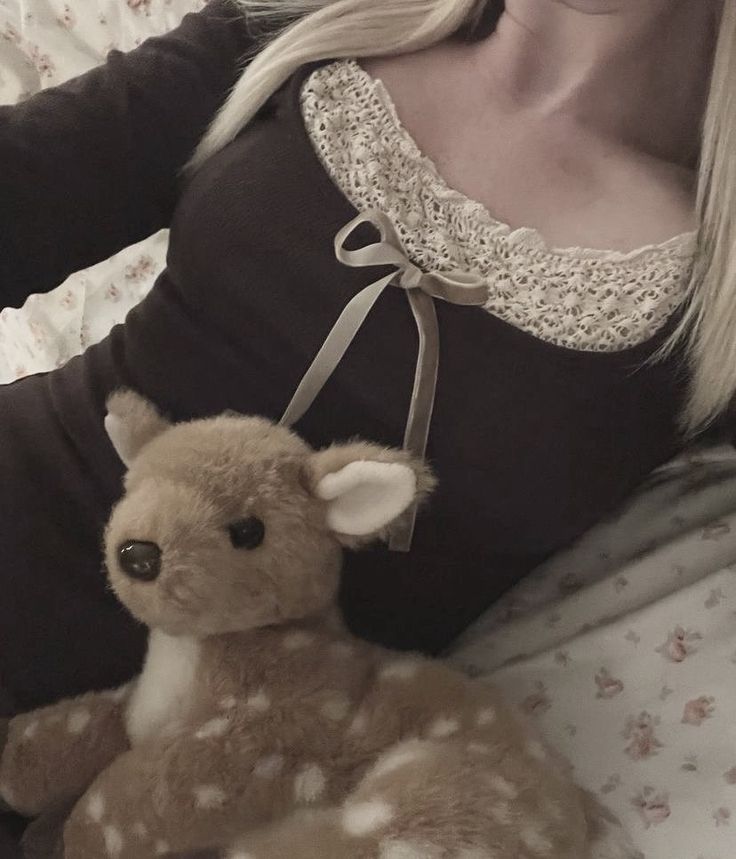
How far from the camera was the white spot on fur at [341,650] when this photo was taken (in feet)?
1.86

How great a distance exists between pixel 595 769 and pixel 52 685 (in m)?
0.43

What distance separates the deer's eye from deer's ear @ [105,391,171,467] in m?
0.11

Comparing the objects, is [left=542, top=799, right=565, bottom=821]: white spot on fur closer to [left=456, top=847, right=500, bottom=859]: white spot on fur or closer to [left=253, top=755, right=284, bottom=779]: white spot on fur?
[left=456, top=847, right=500, bottom=859]: white spot on fur

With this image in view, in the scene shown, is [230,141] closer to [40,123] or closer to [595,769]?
[40,123]

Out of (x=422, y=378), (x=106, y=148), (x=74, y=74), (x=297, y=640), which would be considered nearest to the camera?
(x=297, y=640)

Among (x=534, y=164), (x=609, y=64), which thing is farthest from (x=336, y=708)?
(x=609, y=64)

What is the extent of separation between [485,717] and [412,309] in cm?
29

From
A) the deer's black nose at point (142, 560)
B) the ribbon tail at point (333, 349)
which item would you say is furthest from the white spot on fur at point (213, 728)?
the ribbon tail at point (333, 349)

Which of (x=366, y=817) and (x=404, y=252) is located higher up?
(x=404, y=252)

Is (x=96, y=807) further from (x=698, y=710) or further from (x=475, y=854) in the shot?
(x=698, y=710)

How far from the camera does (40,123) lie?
764mm

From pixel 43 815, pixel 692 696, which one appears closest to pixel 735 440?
pixel 692 696

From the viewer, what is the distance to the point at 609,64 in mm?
812

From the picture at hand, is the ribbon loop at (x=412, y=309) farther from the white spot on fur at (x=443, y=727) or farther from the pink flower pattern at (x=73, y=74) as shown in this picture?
the pink flower pattern at (x=73, y=74)
